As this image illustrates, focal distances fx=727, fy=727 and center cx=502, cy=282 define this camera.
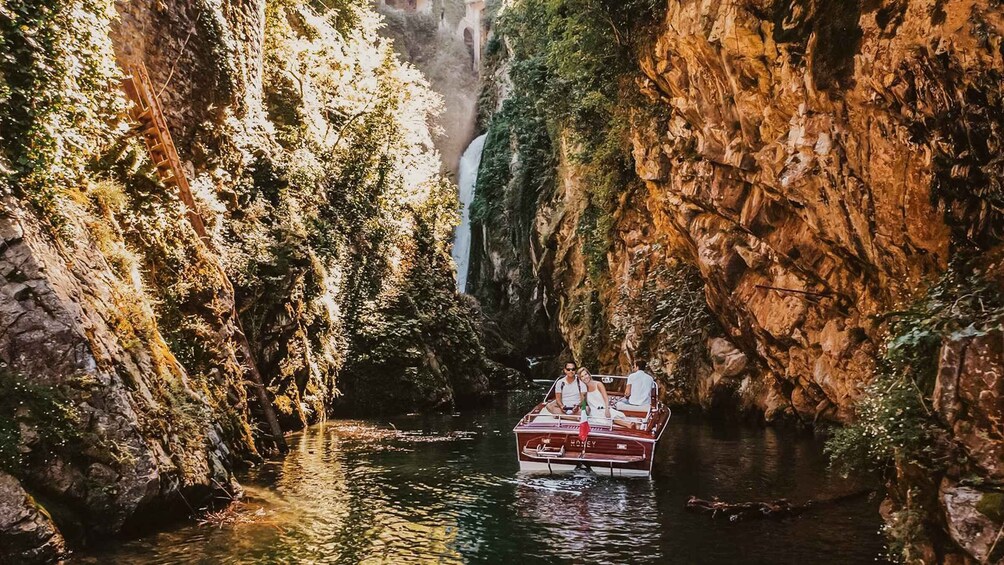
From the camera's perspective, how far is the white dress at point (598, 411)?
13.6 meters

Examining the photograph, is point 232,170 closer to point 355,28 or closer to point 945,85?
point 355,28

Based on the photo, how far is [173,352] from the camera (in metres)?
12.1

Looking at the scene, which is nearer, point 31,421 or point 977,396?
point 977,396

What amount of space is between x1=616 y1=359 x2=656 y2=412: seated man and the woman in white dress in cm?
82

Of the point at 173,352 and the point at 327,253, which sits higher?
the point at 327,253

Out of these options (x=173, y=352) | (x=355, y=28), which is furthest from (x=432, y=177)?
(x=173, y=352)

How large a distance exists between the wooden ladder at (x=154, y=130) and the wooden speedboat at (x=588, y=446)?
815cm

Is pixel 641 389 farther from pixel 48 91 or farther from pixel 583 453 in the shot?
pixel 48 91

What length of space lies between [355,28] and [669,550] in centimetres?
2652

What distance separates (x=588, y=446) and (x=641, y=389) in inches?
113

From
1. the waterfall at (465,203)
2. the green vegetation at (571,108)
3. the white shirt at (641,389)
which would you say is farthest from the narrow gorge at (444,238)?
the waterfall at (465,203)

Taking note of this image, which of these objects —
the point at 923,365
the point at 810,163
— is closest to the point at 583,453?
the point at 810,163

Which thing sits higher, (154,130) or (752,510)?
(154,130)

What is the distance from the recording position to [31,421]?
24.8ft
